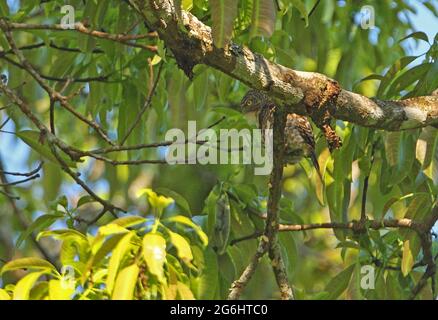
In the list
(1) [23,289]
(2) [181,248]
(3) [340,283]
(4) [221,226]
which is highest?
(4) [221,226]

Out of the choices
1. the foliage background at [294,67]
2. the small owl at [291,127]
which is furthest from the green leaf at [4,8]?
the small owl at [291,127]

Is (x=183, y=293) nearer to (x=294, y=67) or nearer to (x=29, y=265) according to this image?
(x=29, y=265)

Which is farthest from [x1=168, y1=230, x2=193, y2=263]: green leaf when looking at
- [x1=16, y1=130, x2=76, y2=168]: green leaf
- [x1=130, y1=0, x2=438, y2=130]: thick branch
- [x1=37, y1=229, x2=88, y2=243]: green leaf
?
[x1=16, y1=130, x2=76, y2=168]: green leaf

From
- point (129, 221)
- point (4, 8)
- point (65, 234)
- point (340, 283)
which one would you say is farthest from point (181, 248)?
point (4, 8)

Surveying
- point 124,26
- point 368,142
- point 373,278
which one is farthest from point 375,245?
point 124,26

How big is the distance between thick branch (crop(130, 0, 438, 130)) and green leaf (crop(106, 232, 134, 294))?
2.17 feet

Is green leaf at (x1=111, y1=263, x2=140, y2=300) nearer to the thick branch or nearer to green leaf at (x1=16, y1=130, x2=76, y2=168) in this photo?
the thick branch

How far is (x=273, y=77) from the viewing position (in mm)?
2670

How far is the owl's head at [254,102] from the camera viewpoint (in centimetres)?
325

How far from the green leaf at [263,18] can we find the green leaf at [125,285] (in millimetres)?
708

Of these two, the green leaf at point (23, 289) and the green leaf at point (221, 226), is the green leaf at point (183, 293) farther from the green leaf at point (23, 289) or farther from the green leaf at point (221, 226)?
the green leaf at point (221, 226)

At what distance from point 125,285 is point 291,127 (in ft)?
4.50

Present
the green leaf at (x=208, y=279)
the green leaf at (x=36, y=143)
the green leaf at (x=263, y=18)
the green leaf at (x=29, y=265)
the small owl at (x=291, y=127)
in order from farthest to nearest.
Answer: the small owl at (x=291, y=127), the green leaf at (x=36, y=143), the green leaf at (x=208, y=279), the green leaf at (x=263, y=18), the green leaf at (x=29, y=265)
